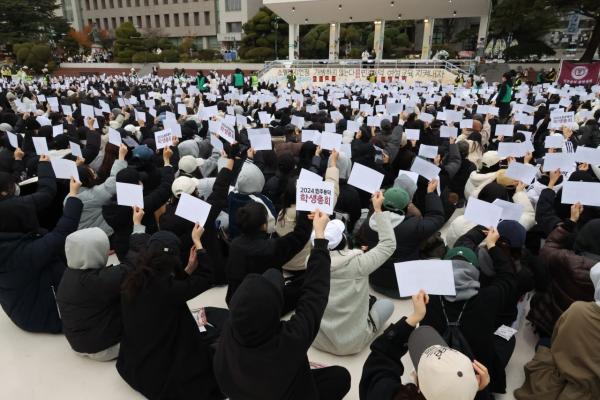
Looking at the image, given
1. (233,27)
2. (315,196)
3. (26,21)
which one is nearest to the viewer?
(315,196)

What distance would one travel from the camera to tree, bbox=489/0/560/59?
20.7m

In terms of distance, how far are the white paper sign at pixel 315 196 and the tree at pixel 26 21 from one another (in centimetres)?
3861

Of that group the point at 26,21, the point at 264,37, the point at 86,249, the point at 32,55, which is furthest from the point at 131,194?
the point at 26,21

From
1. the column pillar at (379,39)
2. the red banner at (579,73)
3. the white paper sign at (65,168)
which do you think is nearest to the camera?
the white paper sign at (65,168)

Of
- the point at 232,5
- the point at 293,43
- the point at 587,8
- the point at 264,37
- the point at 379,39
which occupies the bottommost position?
the point at 293,43

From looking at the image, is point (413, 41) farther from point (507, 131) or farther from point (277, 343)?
point (277, 343)

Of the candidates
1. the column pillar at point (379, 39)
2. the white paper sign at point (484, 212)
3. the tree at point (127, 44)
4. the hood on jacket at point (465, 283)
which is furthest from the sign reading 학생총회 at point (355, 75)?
the hood on jacket at point (465, 283)

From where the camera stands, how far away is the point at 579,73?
18062 millimetres

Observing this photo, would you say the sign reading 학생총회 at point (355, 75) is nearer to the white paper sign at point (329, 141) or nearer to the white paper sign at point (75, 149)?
the white paper sign at point (329, 141)

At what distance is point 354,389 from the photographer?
106 inches

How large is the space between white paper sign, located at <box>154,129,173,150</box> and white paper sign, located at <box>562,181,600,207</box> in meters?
4.24

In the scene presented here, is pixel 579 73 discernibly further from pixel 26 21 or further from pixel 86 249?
pixel 26 21

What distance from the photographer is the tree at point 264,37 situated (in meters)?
32.9

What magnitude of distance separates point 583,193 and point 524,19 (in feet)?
79.5
